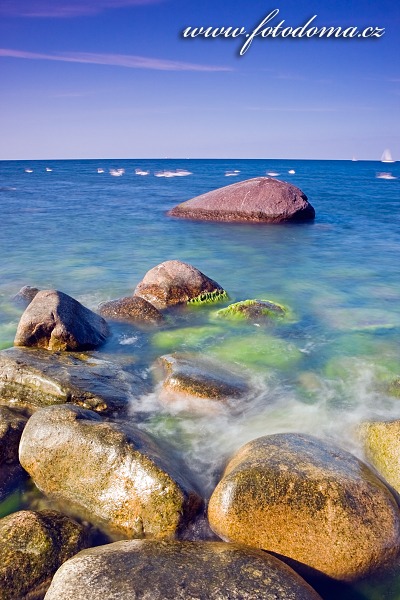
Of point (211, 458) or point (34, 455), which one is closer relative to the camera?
point (34, 455)

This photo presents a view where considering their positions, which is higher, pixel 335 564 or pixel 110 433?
pixel 110 433

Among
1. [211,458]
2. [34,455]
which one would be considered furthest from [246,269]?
[34,455]

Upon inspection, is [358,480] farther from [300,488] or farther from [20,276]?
[20,276]

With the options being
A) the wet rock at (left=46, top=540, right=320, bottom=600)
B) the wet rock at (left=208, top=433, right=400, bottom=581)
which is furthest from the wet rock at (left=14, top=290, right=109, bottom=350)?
the wet rock at (left=46, top=540, right=320, bottom=600)

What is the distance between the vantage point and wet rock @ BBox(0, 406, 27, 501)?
572 cm

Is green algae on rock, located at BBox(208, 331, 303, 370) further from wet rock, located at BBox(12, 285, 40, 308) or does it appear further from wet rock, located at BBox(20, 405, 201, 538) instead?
wet rock, located at BBox(12, 285, 40, 308)

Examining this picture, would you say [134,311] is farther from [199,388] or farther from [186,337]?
[199,388]

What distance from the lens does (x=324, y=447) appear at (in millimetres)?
5688

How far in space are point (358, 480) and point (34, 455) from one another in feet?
11.9

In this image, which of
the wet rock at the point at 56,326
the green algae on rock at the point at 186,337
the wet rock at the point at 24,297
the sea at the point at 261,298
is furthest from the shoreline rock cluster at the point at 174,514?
the wet rock at the point at 24,297

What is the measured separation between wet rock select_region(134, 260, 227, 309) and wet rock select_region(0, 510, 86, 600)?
718cm

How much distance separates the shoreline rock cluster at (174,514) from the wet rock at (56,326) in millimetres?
1718

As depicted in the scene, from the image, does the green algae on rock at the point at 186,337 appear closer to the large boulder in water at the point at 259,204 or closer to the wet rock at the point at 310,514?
the wet rock at the point at 310,514

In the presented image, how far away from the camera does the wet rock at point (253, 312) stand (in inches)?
443
